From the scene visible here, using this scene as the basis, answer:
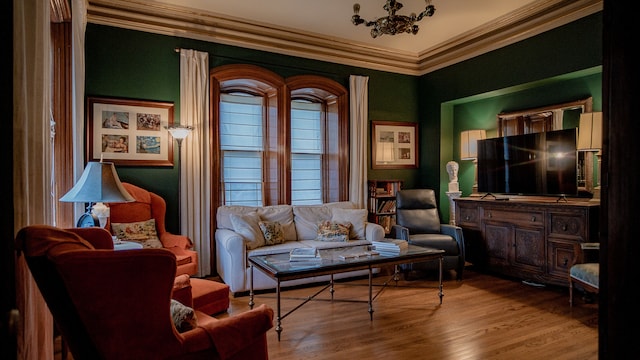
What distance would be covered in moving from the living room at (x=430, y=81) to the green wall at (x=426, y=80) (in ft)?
0.04

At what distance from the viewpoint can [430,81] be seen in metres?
6.12

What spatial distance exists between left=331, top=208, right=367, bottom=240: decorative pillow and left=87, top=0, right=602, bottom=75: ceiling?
7.55 feet

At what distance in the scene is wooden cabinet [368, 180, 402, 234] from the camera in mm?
5773

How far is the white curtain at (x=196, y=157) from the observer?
180 inches

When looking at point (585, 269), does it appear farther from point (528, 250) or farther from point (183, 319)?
point (183, 319)

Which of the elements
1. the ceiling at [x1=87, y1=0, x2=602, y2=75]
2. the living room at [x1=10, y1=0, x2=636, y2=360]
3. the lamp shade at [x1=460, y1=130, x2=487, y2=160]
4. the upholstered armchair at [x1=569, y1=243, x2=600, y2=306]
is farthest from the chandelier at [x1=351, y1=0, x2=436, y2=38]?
the upholstered armchair at [x1=569, y1=243, x2=600, y2=306]

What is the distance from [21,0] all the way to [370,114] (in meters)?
4.86

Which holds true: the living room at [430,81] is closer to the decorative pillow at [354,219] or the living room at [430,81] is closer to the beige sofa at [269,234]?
the beige sofa at [269,234]

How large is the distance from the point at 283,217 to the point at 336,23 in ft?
8.62

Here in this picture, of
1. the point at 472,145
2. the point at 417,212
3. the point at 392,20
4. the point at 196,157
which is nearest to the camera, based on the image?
the point at 392,20

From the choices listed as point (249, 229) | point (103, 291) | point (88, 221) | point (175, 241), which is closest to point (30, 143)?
point (103, 291)

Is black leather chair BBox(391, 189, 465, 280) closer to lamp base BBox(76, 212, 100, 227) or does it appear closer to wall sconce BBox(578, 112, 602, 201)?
wall sconce BBox(578, 112, 602, 201)

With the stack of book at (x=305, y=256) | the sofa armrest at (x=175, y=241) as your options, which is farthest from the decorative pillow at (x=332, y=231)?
the sofa armrest at (x=175, y=241)

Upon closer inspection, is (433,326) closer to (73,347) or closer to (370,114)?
(73,347)
